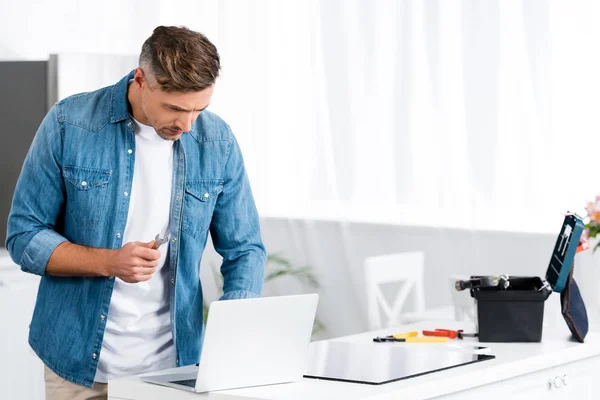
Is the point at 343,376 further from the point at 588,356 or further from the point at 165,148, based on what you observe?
the point at 588,356

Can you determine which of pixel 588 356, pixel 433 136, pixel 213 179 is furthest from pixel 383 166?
pixel 213 179

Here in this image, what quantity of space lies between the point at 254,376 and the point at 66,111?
70 centimetres

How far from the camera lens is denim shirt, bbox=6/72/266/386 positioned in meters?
2.13

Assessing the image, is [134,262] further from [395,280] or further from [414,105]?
[414,105]

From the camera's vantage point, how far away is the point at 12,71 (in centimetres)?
445

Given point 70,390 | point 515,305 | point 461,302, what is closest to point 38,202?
point 70,390

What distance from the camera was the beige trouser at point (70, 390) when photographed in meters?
2.19

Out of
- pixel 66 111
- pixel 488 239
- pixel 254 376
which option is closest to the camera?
pixel 254 376

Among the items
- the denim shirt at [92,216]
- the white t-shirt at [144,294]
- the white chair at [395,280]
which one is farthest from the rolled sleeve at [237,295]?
the white chair at [395,280]

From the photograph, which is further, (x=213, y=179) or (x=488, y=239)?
(x=488, y=239)

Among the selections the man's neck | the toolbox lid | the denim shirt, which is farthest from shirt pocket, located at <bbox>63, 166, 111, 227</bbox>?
the toolbox lid

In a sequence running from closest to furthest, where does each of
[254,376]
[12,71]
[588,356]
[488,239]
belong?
1. [254,376]
2. [588,356]
3. [12,71]
4. [488,239]

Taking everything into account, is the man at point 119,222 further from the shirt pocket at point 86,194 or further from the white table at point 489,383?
the white table at point 489,383

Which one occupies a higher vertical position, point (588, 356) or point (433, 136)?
point (433, 136)
